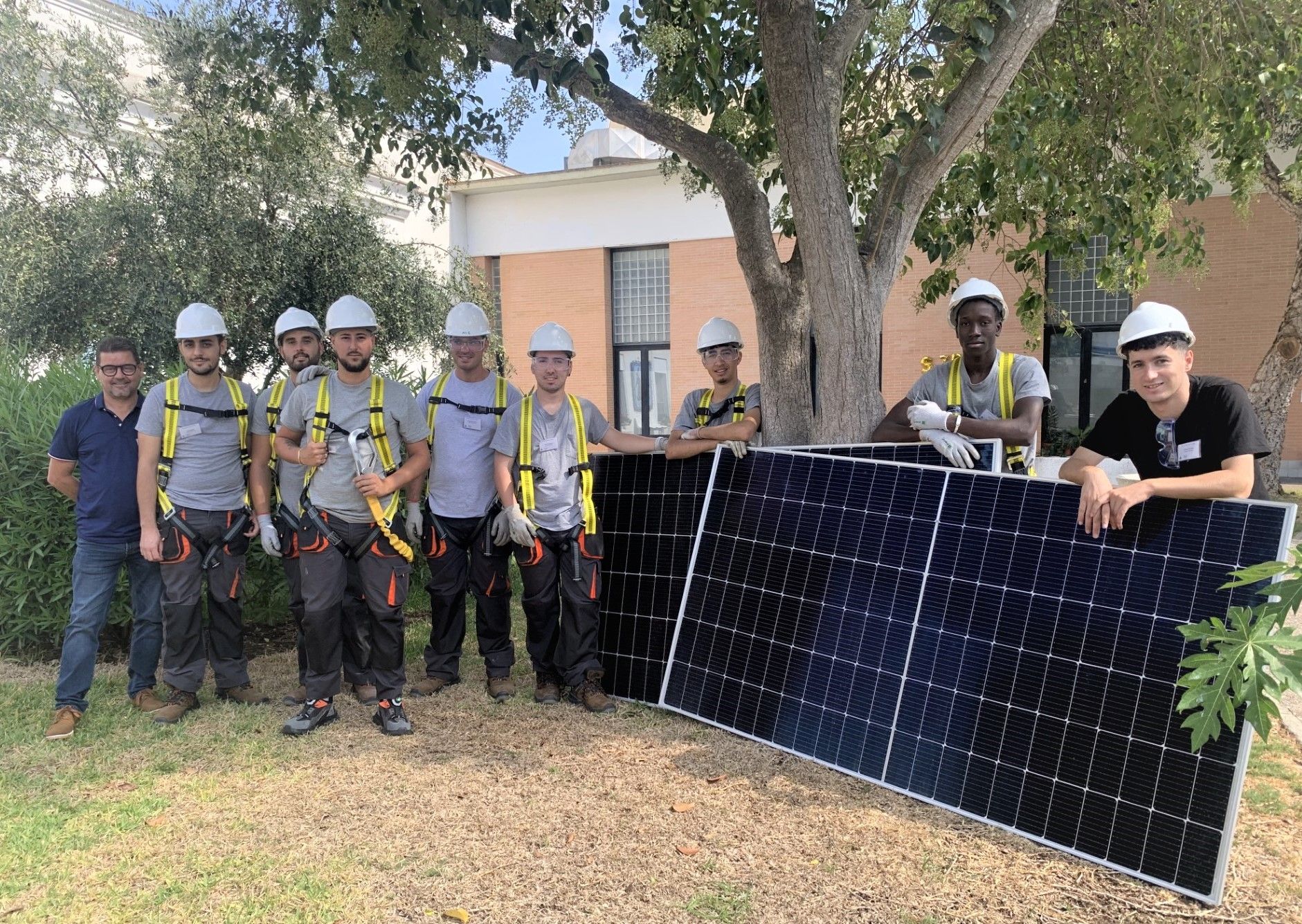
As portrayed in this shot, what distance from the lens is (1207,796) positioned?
3324 millimetres

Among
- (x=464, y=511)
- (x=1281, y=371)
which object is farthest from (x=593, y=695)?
(x=1281, y=371)

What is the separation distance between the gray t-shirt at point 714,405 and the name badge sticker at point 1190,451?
8.02ft

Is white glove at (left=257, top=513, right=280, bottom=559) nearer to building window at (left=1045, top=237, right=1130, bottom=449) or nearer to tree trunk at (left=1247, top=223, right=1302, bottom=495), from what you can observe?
tree trunk at (left=1247, top=223, right=1302, bottom=495)

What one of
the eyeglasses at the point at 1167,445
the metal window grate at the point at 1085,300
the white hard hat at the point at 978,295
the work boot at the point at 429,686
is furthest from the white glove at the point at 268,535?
the metal window grate at the point at 1085,300

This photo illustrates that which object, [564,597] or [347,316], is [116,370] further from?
[564,597]

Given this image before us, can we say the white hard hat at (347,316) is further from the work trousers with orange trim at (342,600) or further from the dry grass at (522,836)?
the dry grass at (522,836)

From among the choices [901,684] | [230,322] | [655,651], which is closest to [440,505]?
[655,651]

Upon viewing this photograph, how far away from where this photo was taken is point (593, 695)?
17.5 feet

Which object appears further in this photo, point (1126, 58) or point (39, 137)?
point (39, 137)

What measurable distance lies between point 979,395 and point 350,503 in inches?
135

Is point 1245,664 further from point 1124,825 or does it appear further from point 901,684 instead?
point 901,684

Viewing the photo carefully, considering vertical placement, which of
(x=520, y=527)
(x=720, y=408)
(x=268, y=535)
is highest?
(x=720, y=408)

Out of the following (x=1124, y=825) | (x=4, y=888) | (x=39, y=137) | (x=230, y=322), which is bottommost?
(x=4, y=888)

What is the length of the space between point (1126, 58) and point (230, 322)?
8755 millimetres
